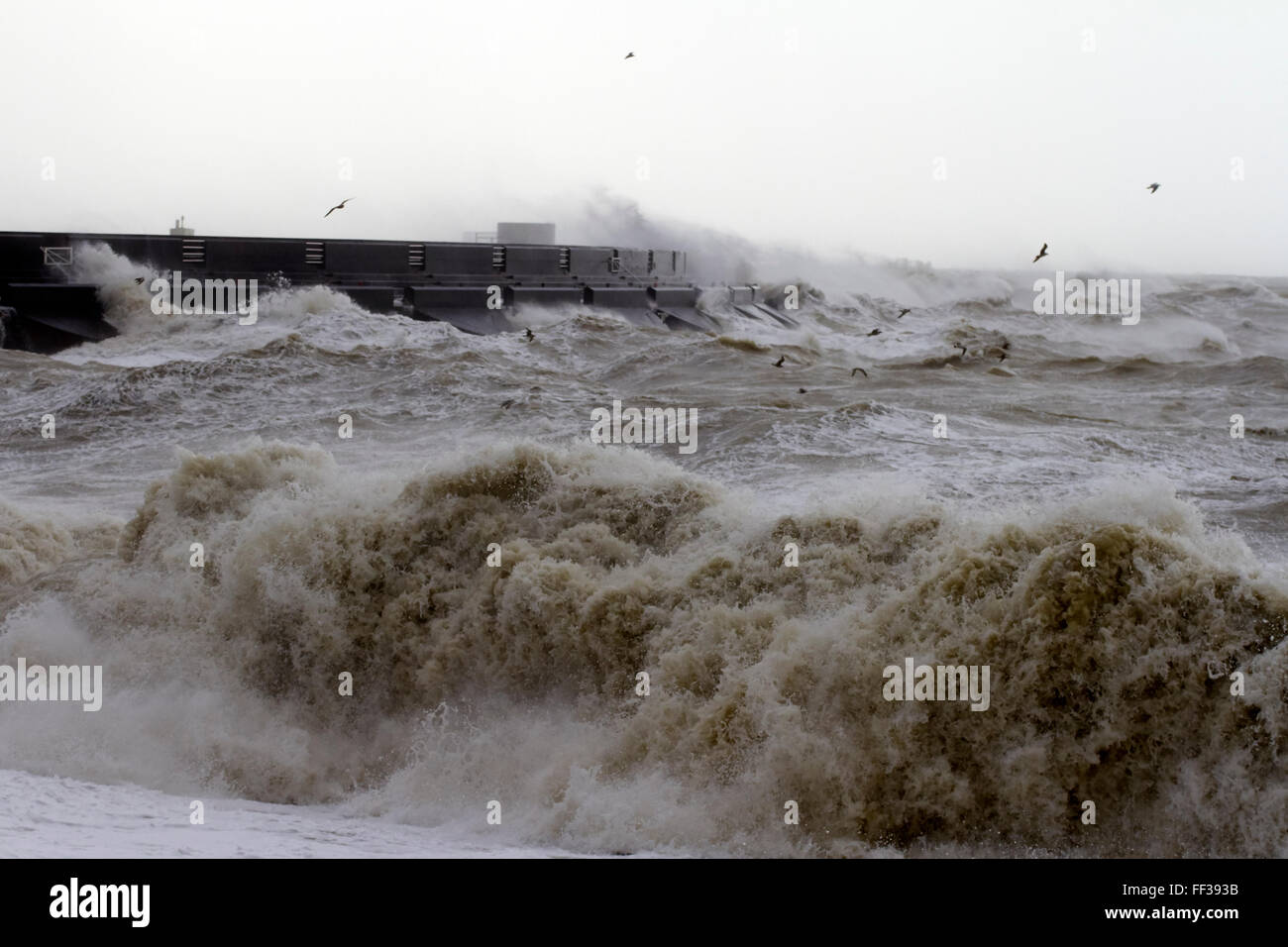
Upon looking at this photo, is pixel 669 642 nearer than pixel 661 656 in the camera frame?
No

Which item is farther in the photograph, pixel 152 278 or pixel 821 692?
pixel 152 278

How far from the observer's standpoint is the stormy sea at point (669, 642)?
17.2ft

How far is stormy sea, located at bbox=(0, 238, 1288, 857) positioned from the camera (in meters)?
5.23

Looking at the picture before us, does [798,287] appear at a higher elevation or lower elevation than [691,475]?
higher

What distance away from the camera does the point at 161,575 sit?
840cm

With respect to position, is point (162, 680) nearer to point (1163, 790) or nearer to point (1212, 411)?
point (1163, 790)

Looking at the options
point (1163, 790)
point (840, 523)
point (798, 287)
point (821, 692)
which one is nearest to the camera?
point (1163, 790)

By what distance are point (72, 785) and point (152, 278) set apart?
16979mm

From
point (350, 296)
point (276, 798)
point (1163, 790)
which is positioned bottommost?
point (276, 798)

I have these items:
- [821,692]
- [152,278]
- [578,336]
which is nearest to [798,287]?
[578,336]

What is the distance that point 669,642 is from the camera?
21.9 ft
